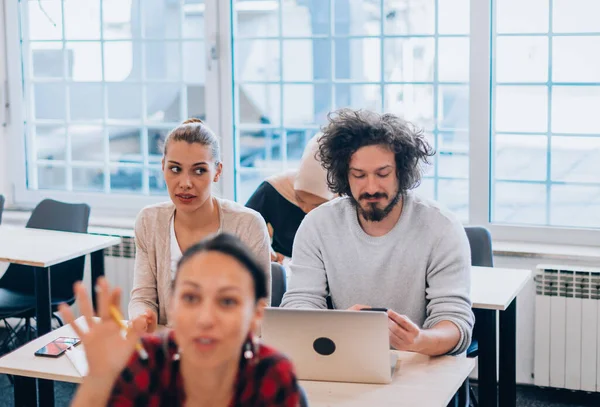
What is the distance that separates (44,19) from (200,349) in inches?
179

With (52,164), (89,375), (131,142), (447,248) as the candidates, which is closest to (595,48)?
(447,248)

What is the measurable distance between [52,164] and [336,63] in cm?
194

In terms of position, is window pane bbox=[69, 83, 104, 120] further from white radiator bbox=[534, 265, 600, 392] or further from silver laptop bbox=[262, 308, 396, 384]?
silver laptop bbox=[262, 308, 396, 384]

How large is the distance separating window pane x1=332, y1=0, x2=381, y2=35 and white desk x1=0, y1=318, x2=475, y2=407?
248 centimetres

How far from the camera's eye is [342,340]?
2.33 meters

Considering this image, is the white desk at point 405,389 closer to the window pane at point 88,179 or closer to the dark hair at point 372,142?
the dark hair at point 372,142

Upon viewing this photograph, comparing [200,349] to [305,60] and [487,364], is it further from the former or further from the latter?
[305,60]

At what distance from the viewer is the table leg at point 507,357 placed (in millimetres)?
3520

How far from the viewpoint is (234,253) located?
1421mm

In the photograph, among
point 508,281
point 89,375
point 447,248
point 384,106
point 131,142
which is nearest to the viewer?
point 89,375

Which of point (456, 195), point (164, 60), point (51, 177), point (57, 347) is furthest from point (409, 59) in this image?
point (57, 347)

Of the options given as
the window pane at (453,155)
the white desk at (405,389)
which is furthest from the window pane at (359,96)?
the white desk at (405,389)

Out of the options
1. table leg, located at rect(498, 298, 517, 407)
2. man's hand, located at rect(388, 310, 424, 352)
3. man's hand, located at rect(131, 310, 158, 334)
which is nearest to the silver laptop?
man's hand, located at rect(388, 310, 424, 352)

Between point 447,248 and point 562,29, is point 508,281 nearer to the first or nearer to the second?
point 447,248
